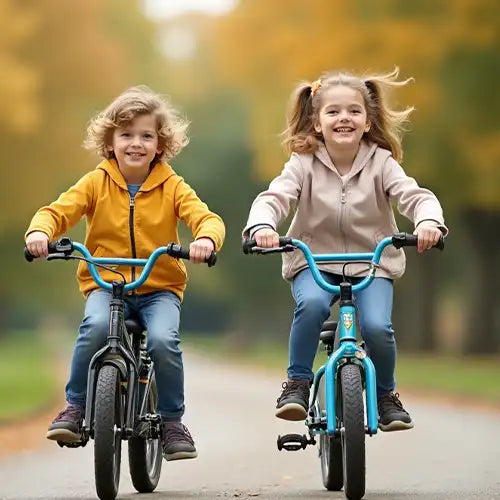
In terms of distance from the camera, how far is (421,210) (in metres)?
6.99

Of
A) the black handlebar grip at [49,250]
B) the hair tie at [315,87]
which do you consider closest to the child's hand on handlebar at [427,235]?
the hair tie at [315,87]

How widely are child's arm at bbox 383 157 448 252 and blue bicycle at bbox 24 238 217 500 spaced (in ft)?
3.24

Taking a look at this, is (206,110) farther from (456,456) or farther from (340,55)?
(456,456)

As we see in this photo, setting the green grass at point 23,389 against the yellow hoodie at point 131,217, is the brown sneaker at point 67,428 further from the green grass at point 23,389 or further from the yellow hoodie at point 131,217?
the green grass at point 23,389

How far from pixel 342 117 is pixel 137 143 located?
3.40 feet

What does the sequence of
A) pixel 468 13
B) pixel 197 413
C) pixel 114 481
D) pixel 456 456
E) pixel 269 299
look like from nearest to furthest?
pixel 114 481, pixel 456 456, pixel 197 413, pixel 468 13, pixel 269 299

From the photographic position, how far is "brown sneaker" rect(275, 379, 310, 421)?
683 cm

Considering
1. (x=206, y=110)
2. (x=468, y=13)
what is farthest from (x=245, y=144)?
(x=468, y=13)

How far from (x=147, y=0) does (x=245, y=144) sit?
4.18 metres

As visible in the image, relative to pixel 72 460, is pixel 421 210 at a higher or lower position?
higher

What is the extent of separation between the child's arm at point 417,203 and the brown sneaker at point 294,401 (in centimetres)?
88

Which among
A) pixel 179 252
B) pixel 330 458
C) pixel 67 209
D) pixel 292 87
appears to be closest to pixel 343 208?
pixel 179 252

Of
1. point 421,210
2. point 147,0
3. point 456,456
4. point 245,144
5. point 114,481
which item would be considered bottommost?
point 114,481

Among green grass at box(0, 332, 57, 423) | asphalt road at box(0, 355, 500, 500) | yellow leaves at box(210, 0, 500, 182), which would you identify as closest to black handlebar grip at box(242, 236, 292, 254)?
asphalt road at box(0, 355, 500, 500)
